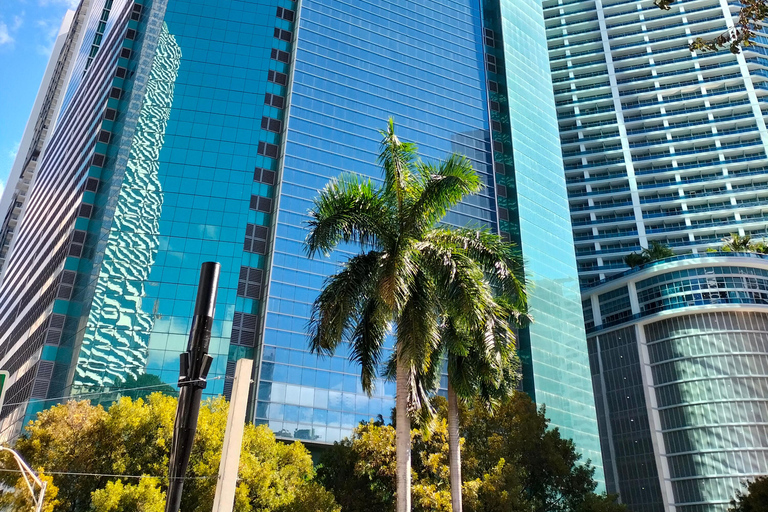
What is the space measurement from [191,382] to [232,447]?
1.44m

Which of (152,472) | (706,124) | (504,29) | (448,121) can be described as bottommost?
(152,472)

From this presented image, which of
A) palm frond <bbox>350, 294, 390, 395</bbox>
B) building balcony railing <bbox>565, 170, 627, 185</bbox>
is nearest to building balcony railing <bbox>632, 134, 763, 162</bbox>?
building balcony railing <bbox>565, 170, 627, 185</bbox>

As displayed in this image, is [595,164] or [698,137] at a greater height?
[698,137]

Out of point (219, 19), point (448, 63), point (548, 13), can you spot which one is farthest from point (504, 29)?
point (548, 13)

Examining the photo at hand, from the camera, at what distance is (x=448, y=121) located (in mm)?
83562

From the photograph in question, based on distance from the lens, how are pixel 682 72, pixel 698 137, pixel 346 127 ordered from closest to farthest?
1. pixel 346 127
2. pixel 698 137
3. pixel 682 72

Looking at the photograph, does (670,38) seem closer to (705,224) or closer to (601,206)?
(601,206)

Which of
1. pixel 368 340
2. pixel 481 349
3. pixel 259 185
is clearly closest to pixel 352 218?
pixel 368 340

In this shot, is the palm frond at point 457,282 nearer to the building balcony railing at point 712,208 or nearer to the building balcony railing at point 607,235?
the building balcony railing at point 607,235

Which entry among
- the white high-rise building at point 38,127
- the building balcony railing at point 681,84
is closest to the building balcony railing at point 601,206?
the building balcony railing at point 681,84

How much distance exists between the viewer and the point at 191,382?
1345 cm

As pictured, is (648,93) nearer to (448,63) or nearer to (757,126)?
(757,126)

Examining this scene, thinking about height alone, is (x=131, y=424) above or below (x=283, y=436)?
below

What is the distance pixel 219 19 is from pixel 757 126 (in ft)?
321
